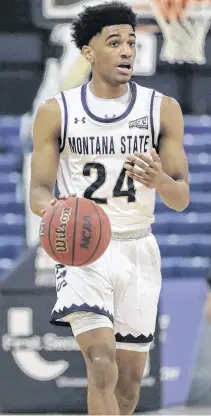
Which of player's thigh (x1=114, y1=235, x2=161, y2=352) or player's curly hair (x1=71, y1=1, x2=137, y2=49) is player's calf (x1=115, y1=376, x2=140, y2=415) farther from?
player's curly hair (x1=71, y1=1, x2=137, y2=49)

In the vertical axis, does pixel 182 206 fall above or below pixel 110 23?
below

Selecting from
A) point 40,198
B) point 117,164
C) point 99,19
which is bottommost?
Answer: point 40,198

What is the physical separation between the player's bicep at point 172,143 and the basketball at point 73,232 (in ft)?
1.70

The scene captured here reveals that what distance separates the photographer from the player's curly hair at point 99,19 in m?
4.43

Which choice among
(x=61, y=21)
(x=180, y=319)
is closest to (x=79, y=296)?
(x=180, y=319)

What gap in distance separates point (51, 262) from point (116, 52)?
2.40m

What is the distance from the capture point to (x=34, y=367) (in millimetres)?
6512

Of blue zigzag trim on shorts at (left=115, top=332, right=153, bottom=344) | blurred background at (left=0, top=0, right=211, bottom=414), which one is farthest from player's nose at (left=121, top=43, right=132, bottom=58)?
blurred background at (left=0, top=0, right=211, bottom=414)

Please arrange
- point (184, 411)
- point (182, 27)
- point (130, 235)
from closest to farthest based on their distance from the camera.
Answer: point (130, 235) < point (184, 411) < point (182, 27)

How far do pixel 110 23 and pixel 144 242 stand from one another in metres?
1.02

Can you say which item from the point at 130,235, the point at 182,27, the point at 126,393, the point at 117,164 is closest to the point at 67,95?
the point at 117,164

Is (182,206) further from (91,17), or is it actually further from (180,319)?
(180,319)

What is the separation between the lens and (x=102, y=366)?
13.1 ft

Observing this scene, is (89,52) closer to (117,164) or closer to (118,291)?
(117,164)
